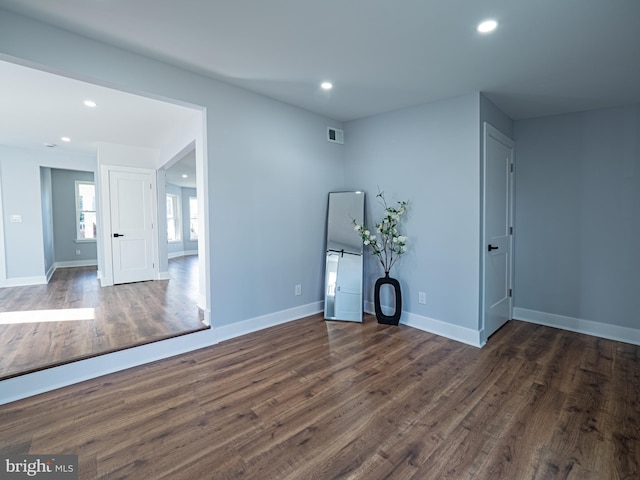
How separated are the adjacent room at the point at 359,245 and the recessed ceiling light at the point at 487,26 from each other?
0.01 meters

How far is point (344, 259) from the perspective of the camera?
3.89 metres

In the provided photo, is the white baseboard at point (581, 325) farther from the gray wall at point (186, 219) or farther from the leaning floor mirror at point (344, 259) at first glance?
the gray wall at point (186, 219)

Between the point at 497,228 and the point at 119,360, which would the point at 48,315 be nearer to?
the point at 119,360

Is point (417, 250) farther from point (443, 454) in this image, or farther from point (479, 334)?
point (443, 454)

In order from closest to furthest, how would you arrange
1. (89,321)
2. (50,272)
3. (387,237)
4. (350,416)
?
1. (350,416)
2. (89,321)
3. (387,237)
4. (50,272)

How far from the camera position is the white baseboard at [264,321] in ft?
10.2

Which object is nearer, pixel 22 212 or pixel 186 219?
pixel 22 212

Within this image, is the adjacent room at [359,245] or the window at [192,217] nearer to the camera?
the adjacent room at [359,245]

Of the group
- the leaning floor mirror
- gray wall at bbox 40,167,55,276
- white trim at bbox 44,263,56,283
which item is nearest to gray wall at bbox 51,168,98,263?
gray wall at bbox 40,167,55,276

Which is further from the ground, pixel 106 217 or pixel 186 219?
pixel 186 219

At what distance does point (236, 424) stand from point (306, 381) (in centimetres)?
64

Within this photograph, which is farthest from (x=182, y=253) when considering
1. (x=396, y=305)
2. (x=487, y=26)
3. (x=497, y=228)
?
(x=487, y=26)

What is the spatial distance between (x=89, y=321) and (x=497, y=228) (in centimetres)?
471

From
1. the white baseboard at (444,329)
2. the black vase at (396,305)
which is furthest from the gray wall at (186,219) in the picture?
the white baseboard at (444,329)
